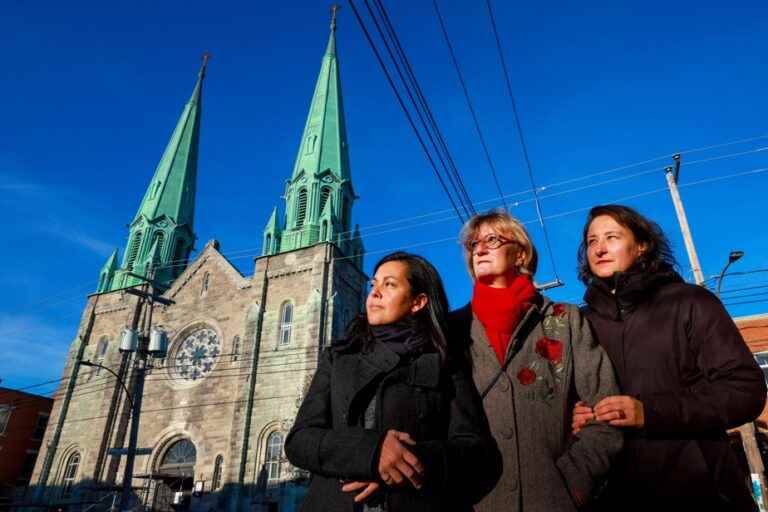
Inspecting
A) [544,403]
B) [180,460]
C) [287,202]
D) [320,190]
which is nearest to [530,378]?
[544,403]

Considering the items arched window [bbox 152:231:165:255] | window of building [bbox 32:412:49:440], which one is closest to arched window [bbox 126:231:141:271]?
arched window [bbox 152:231:165:255]

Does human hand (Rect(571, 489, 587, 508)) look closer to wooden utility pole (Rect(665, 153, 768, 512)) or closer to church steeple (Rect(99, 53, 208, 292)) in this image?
wooden utility pole (Rect(665, 153, 768, 512))

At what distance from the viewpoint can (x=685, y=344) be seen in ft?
8.18

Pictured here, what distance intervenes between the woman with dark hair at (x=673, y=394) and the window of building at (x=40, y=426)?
137 ft

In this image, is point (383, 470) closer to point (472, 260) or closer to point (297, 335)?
point (472, 260)

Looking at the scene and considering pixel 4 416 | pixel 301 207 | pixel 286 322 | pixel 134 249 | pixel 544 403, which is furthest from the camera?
pixel 134 249

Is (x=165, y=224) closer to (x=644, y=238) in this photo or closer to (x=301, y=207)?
(x=301, y=207)

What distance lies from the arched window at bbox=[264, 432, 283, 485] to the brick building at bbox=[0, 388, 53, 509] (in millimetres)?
19715

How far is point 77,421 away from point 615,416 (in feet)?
105

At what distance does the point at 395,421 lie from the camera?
7.50 feet

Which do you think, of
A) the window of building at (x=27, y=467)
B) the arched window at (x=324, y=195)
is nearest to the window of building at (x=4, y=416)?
the window of building at (x=27, y=467)

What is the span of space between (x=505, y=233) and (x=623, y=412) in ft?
3.98

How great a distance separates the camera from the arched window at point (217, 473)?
22.0m

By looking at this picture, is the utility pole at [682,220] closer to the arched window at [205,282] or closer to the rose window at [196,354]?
the rose window at [196,354]
